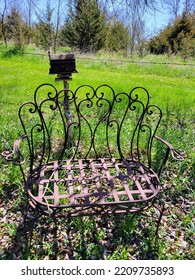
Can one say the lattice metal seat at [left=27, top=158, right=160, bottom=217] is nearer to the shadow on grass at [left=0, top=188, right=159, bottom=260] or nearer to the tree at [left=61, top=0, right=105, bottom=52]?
the shadow on grass at [left=0, top=188, right=159, bottom=260]

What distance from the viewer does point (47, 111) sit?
4.07 metres

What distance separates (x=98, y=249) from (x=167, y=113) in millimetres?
2742

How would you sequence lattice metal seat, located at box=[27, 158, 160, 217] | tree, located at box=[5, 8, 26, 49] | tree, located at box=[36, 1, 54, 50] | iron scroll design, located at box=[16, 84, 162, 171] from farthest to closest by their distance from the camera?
tree, located at box=[36, 1, 54, 50] → tree, located at box=[5, 8, 26, 49] → iron scroll design, located at box=[16, 84, 162, 171] → lattice metal seat, located at box=[27, 158, 160, 217]

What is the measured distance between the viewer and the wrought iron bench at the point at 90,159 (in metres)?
1.76

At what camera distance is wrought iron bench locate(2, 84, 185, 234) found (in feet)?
5.78

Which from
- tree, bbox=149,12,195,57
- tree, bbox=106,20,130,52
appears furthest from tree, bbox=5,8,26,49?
tree, bbox=149,12,195,57

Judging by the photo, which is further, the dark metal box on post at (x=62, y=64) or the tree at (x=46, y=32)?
the tree at (x=46, y=32)

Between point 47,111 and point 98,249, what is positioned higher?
point 47,111

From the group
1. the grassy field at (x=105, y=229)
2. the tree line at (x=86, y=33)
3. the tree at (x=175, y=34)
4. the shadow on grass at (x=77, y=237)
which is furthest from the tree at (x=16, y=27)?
the shadow on grass at (x=77, y=237)

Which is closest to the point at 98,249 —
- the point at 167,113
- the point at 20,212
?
the point at 20,212

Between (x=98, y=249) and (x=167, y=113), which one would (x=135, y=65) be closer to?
(x=167, y=113)

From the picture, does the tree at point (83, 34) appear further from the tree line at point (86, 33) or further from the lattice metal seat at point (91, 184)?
the lattice metal seat at point (91, 184)
